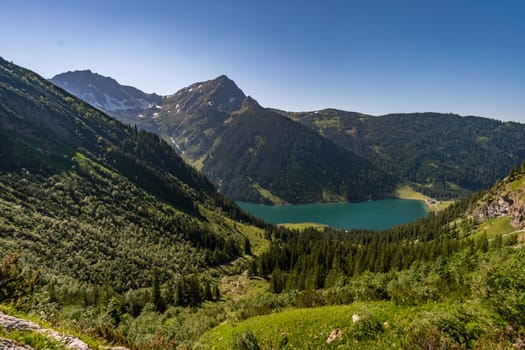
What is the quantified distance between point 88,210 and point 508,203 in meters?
222

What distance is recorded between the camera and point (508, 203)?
142875 millimetres

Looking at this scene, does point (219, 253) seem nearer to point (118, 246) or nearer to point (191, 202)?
point (118, 246)

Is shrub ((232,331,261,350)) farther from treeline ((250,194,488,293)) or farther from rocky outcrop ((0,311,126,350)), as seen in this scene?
treeline ((250,194,488,293))

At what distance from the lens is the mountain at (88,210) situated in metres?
84.4

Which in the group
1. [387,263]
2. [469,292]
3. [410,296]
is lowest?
[387,263]

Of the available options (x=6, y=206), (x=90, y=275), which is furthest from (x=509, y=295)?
(x=6, y=206)

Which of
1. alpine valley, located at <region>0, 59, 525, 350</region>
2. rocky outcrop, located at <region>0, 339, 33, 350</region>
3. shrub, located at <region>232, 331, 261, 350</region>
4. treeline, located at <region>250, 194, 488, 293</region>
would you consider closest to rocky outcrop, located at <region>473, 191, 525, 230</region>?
alpine valley, located at <region>0, 59, 525, 350</region>

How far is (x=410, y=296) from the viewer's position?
74.8 ft

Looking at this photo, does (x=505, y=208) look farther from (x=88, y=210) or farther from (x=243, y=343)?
(x=88, y=210)

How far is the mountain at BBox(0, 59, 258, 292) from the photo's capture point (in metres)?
84.4

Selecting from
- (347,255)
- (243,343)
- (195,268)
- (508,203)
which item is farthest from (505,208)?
(243,343)

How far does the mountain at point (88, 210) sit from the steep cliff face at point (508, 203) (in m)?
145

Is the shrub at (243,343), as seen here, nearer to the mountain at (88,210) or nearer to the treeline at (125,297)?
the treeline at (125,297)

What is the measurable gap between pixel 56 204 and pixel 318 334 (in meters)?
124
